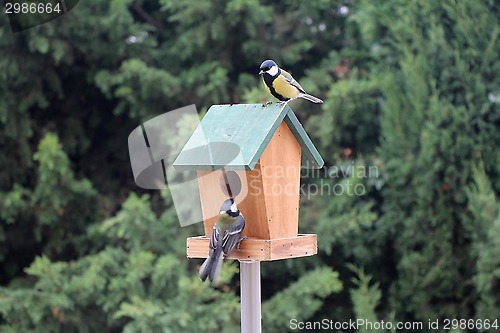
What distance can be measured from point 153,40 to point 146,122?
66 cm

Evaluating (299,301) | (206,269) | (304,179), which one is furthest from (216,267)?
(304,179)

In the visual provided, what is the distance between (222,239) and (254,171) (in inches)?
11.8

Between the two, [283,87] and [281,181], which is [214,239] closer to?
[281,181]

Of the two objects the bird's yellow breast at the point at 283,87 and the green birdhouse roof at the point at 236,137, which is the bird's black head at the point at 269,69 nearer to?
the bird's yellow breast at the point at 283,87

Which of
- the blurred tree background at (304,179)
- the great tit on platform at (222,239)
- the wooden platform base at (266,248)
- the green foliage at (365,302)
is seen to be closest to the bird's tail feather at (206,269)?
the great tit on platform at (222,239)

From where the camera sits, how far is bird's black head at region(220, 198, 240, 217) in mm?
2322

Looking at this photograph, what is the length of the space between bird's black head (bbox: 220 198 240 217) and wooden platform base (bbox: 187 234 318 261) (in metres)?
0.14

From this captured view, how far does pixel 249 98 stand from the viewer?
4.57 meters

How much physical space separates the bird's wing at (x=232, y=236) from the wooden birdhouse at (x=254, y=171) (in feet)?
0.32

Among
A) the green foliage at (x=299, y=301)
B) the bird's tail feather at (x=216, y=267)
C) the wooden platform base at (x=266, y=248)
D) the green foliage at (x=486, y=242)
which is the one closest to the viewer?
the bird's tail feather at (x=216, y=267)

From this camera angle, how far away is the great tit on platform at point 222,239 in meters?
2.27

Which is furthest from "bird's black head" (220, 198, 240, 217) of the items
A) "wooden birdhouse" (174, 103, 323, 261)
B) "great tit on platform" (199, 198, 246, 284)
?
"wooden birdhouse" (174, 103, 323, 261)

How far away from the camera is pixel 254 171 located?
2461 mm

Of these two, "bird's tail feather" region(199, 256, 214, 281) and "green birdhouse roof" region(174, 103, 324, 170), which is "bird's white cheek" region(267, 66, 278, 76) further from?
"bird's tail feather" region(199, 256, 214, 281)
